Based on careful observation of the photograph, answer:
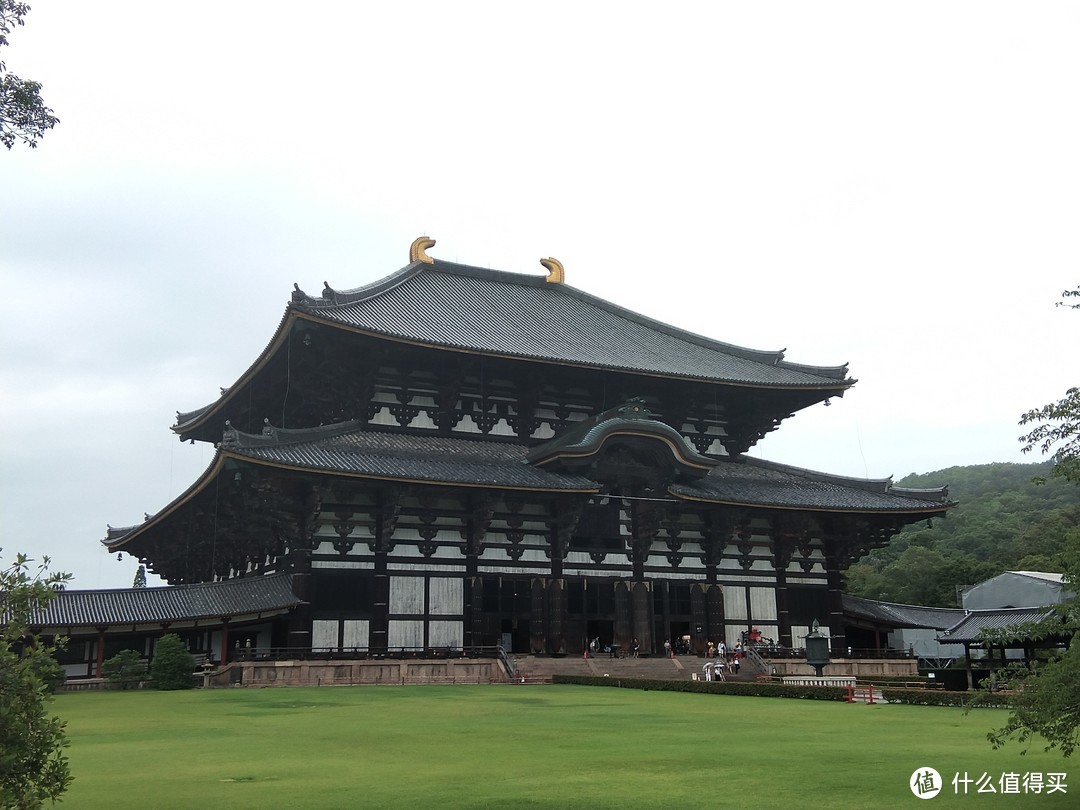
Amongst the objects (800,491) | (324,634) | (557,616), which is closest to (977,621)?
(800,491)

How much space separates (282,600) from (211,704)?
32.9ft

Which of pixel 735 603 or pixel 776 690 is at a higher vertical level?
pixel 735 603

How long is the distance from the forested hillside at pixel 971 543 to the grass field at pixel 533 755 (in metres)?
49.6

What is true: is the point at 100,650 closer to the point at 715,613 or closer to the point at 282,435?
the point at 282,435

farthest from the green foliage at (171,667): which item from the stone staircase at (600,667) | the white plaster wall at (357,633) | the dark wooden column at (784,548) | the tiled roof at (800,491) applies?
the dark wooden column at (784,548)

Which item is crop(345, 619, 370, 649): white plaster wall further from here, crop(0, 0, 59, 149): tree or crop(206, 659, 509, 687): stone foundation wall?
crop(0, 0, 59, 149): tree

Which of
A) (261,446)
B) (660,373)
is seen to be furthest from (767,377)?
(261,446)

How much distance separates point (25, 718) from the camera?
766 cm

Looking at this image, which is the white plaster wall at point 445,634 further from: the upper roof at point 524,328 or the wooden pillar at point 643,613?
the upper roof at point 524,328

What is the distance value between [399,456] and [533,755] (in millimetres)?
24218

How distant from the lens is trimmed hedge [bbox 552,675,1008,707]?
24203 mm

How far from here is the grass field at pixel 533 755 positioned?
36.0 feet

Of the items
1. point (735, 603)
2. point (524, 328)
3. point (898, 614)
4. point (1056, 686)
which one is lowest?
point (1056, 686)

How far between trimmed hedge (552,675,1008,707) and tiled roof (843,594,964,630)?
1978cm
